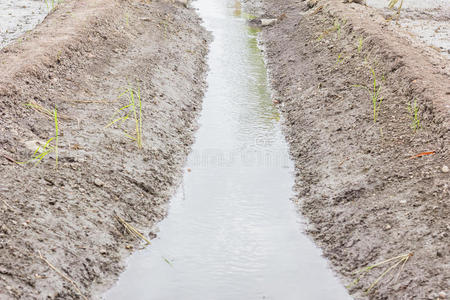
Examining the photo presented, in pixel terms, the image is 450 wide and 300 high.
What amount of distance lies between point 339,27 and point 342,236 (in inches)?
238

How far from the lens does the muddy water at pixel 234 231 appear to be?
4.16 metres

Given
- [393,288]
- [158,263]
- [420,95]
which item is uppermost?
[420,95]

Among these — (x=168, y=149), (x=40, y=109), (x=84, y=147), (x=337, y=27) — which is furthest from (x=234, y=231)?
(x=337, y=27)

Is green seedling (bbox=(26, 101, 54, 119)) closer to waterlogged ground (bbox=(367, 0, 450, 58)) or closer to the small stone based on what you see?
the small stone

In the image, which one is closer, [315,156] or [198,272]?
[198,272]

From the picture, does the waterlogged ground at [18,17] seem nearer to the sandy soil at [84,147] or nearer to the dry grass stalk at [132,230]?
the sandy soil at [84,147]

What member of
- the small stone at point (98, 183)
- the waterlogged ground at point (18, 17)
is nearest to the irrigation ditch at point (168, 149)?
the small stone at point (98, 183)

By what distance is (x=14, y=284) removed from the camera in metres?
3.38

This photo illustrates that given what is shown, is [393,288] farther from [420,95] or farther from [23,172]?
[23,172]

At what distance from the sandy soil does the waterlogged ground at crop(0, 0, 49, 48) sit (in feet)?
2.23

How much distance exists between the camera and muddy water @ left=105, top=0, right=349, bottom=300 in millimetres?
4156

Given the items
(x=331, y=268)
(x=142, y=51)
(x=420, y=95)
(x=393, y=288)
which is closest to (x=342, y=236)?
(x=331, y=268)

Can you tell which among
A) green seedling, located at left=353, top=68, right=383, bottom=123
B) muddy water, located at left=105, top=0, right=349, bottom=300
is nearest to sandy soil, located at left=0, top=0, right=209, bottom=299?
muddy water, located at left=105, top=0, right=349, bottom=300

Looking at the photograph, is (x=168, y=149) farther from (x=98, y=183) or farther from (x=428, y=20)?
(x=428, y=20)
